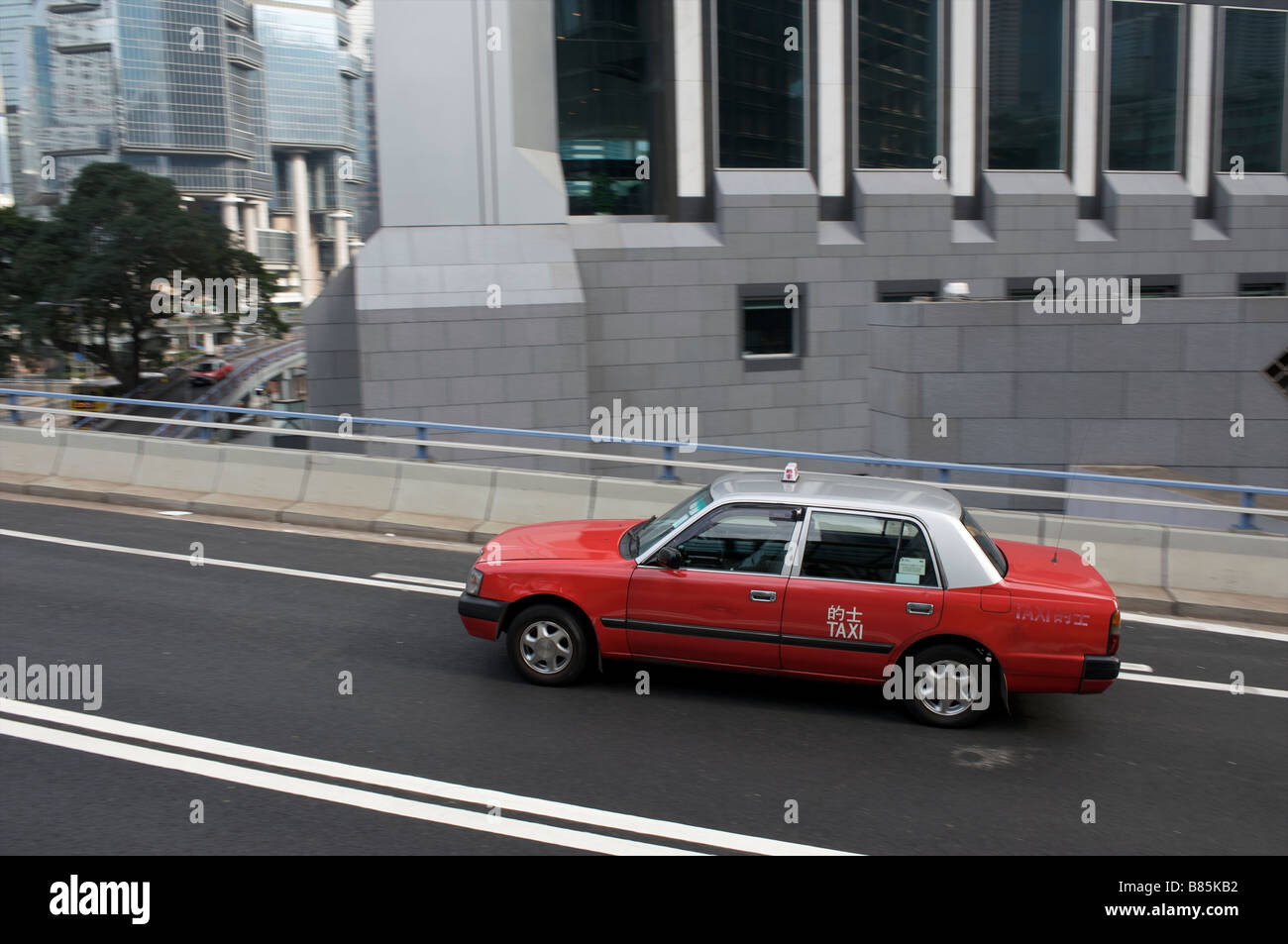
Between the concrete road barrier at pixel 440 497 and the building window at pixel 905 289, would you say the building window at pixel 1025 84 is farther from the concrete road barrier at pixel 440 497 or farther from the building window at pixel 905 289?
the concrete road barrier at pixel 440 497

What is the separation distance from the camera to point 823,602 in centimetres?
665

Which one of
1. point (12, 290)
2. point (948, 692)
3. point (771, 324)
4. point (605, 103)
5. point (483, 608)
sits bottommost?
point (948, 692)

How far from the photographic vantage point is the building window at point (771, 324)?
21.8 m

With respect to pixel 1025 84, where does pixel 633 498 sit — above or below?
below

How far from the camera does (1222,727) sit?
6.89m

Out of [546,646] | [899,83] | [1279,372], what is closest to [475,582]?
[546,646]

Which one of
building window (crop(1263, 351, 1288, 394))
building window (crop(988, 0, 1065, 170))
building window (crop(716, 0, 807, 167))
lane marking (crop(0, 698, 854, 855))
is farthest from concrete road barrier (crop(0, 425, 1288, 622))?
building window (crop(988, 0, 1065, 170))

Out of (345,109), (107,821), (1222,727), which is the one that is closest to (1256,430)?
(1222,727)

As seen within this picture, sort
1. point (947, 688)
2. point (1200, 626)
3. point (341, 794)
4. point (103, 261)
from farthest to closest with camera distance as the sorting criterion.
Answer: point (103, 261)
point (1200, 626)
point (947, 688)
point (341, 794)

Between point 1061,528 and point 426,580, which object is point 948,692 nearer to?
point 1061,528

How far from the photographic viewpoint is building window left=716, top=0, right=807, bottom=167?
2141 cm

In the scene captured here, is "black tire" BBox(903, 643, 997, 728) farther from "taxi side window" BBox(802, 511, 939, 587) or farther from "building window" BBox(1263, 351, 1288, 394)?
"building window" BBox(1263, 351, 1288, 394)

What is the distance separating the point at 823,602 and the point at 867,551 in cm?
45
